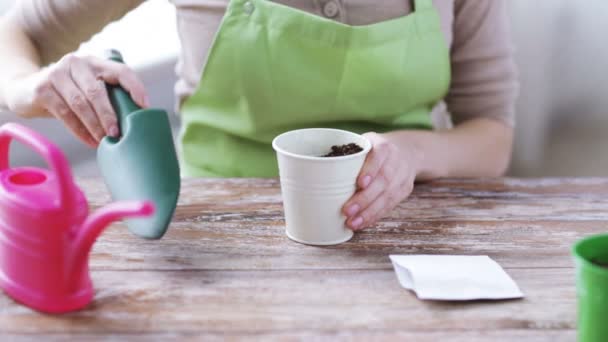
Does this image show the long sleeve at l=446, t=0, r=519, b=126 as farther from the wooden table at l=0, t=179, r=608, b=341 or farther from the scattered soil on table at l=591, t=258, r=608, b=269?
the scattered soil on table at l=591, t=258, r=608, b=269

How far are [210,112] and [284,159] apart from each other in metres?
0.44

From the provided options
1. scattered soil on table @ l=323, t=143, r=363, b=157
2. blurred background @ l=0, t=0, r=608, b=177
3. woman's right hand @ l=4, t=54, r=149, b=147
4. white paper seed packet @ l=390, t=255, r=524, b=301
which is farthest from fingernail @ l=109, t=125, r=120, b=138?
blurred background @ l=0, t=0, r=608, b=177

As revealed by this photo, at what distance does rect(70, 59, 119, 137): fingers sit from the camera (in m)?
0.94

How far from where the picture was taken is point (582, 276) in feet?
2.22

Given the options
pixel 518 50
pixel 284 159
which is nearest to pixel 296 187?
pixel 284 159

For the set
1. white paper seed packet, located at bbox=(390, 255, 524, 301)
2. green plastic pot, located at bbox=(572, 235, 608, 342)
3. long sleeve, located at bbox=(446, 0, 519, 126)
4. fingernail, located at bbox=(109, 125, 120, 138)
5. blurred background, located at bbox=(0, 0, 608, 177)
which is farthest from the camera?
blurred background, located at bbox=(0, 0, 608, 177)

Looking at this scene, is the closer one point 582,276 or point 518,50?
point 582,276

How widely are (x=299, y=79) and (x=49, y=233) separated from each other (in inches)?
23.4

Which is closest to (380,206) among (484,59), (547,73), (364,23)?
(364,23)

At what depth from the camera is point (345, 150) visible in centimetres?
97

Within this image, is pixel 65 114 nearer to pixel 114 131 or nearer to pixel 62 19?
pixel 114 131

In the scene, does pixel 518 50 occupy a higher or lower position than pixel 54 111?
lower

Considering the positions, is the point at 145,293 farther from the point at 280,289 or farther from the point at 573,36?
the point at 573,36

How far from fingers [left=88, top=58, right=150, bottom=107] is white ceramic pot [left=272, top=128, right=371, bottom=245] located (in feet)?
0.62
